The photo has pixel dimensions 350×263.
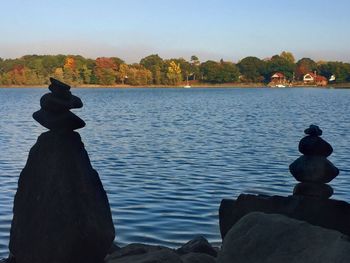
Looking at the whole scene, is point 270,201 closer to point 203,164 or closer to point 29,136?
point 203,164

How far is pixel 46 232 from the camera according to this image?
9688mm

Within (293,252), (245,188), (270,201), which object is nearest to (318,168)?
(270,201)

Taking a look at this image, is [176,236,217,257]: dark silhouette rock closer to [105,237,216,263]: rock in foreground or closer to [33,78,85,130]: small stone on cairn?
[105,237,216,263]: rock in foreground

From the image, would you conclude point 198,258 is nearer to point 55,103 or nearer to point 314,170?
point 314,170

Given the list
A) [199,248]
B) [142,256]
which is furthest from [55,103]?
[199,248]

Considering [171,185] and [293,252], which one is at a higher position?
[293,252]

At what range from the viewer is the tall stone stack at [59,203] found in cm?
966

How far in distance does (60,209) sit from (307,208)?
12.2 feet

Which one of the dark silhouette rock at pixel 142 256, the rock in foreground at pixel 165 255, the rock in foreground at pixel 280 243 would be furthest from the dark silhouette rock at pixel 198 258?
the rock in foreground at pixel 280 243

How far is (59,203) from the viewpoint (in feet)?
31.8

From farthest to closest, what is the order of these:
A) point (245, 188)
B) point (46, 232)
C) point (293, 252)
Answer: point (245, 188) < point (46, 232) < point (293, 252)

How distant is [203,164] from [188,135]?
16.3 meters

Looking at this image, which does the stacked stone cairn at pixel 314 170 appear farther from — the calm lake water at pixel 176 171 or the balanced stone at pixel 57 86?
the calm lake water at pixel 176 171

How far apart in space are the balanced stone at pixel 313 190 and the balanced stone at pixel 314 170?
0.28 ft
